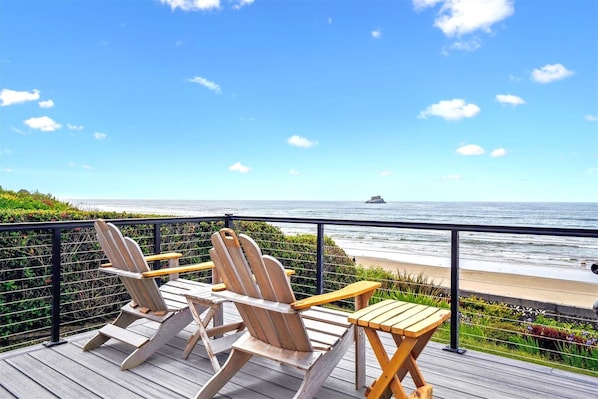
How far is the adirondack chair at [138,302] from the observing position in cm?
284

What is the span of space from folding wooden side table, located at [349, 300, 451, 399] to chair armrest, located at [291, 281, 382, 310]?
168 mm

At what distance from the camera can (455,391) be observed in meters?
2.50

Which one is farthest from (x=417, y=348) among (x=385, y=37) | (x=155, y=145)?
(x=155, y=145)

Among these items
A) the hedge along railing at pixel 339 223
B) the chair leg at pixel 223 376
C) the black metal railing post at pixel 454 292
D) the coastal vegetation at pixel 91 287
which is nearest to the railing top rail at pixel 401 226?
the hedge along railing at pixel 339 223

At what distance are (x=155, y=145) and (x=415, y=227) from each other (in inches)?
680

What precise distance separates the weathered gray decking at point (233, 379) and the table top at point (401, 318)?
634mm

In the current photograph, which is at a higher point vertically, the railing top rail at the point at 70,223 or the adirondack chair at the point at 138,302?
the railing top rail at the point at 70,223

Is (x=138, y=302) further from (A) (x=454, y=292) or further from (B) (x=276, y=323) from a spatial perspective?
(A) (x=454, y=292)

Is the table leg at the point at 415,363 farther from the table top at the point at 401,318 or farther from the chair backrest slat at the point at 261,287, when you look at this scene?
the chair backrest slat at the point at 261,287

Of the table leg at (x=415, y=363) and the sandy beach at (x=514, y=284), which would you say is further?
the sandy beach at (x=514, y=284)

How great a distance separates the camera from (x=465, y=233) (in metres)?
19.9

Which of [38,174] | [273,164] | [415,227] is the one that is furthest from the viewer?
[273,164]

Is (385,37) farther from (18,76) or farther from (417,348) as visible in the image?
(417,348)

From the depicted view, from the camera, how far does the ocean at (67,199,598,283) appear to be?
47.3 ft
